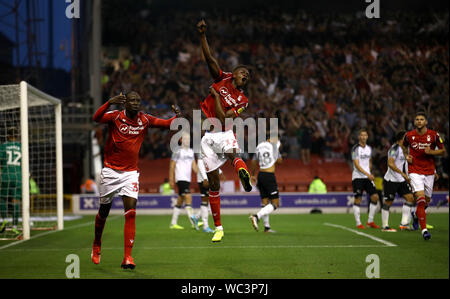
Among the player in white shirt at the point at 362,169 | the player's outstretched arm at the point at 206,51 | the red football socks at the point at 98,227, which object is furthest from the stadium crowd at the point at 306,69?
the player's outstretched arm at the point at 206,51

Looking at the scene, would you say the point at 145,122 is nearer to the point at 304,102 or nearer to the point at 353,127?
the point at 353,127

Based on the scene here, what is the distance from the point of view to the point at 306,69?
27203 mm

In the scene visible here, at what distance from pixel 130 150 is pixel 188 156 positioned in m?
7.55

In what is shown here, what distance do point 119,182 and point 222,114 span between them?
2002 mm

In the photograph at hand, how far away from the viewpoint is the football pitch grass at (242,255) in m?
7.85

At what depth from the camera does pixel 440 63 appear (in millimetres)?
22141

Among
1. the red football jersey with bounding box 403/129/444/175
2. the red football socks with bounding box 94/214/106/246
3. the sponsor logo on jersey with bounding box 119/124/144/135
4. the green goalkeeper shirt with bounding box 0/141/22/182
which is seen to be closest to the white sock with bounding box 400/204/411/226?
the red football jersey with bounding box 403/129/444/175

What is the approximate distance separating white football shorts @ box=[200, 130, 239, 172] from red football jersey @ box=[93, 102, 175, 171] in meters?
0.66

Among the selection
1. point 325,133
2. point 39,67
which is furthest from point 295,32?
point 39,67

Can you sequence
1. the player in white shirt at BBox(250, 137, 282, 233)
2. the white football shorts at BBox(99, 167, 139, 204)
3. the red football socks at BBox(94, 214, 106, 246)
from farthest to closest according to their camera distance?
the player in white shirt at BBox(250, 137, 282, 233) → the red football socks at BBox(94, 214, 106, 246) → the white football shorts at BBox(99, 167, 139, 204)

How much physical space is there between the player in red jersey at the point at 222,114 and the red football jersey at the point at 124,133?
73 centimetres

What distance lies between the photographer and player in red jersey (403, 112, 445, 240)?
10.7 metres

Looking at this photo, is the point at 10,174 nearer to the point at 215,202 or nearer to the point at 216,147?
the point at 215,202

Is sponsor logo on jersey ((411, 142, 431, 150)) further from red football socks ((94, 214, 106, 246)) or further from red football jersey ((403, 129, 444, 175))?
red football socks ((94, 214, 106, 246))
